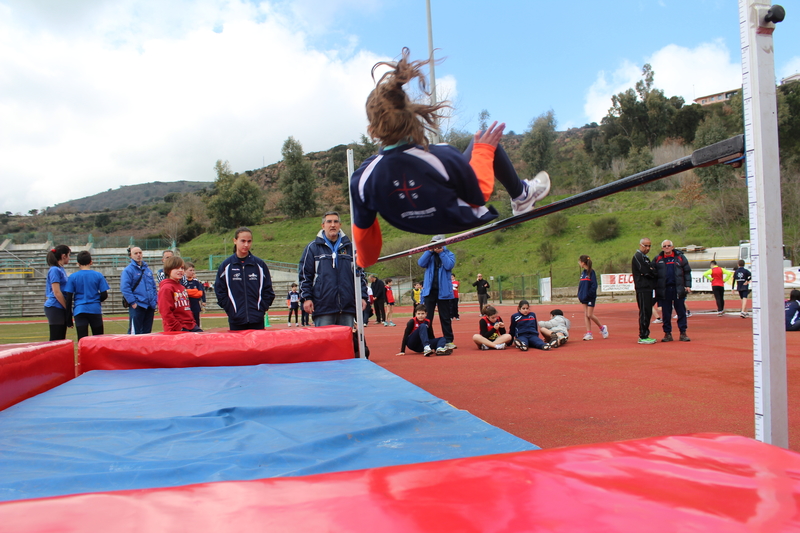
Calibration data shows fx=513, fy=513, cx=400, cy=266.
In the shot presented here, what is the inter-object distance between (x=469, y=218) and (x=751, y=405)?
3097 millimetres

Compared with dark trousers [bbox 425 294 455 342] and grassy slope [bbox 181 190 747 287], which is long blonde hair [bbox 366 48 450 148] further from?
grassy slope [bbox 181 190 747 287]

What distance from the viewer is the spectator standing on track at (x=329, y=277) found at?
14.6ft

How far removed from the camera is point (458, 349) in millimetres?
7836

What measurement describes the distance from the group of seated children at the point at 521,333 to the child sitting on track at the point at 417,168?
17.6 ft

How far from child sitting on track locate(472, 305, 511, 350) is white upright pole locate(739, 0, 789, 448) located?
19.4ft

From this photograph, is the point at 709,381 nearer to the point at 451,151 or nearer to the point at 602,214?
the point at 451,151

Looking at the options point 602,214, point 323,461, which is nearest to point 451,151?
point 323,461

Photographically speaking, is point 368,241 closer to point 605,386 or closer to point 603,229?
point 605,386

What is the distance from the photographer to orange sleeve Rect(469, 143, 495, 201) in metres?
1.90

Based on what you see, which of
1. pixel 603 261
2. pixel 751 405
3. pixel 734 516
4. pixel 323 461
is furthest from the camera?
pixel 603 261

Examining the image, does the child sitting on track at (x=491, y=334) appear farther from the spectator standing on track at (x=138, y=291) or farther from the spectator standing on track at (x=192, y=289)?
the spectator standing on track at (x=138, y=291)

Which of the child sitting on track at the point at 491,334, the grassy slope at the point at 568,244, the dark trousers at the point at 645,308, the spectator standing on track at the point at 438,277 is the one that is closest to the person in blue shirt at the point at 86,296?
the spectator standing on track at the point at 438,277

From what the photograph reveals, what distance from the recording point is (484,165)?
1.91m

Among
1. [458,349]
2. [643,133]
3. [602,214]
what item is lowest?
[458,349]
